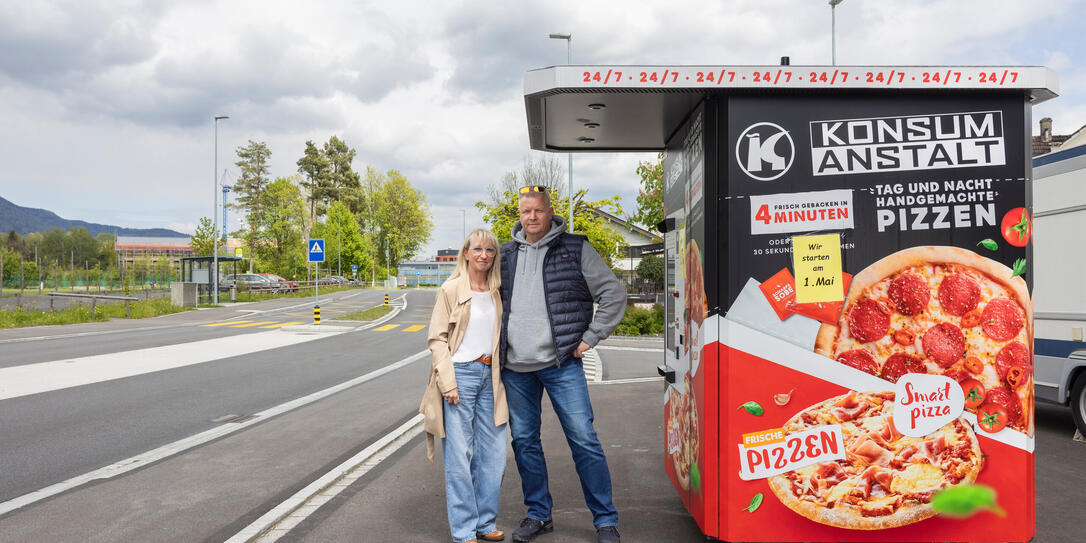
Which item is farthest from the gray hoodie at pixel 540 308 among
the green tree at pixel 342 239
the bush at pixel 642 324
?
the green tree at pixel 342 239

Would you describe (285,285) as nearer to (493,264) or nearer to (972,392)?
(493,264)

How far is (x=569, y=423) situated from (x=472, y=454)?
0.60 meters

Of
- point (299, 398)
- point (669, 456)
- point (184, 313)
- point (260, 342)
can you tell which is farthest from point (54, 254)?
point (669, 456)

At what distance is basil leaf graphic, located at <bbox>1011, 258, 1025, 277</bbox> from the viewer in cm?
349

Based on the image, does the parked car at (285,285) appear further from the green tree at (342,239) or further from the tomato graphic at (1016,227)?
the tomato graphic at (1016,227)

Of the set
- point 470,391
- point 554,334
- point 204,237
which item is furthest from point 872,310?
point 204,237

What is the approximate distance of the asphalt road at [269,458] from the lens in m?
4.36

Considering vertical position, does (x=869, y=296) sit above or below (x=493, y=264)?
below

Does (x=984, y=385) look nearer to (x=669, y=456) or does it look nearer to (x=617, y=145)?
(x=669, y=456)

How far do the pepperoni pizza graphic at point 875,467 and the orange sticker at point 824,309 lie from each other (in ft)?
1.32

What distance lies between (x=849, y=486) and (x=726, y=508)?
2.03 feet

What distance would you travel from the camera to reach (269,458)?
6047 millimetres

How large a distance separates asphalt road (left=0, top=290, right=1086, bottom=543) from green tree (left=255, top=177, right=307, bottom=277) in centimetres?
4654

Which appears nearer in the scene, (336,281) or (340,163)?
(336,281)
